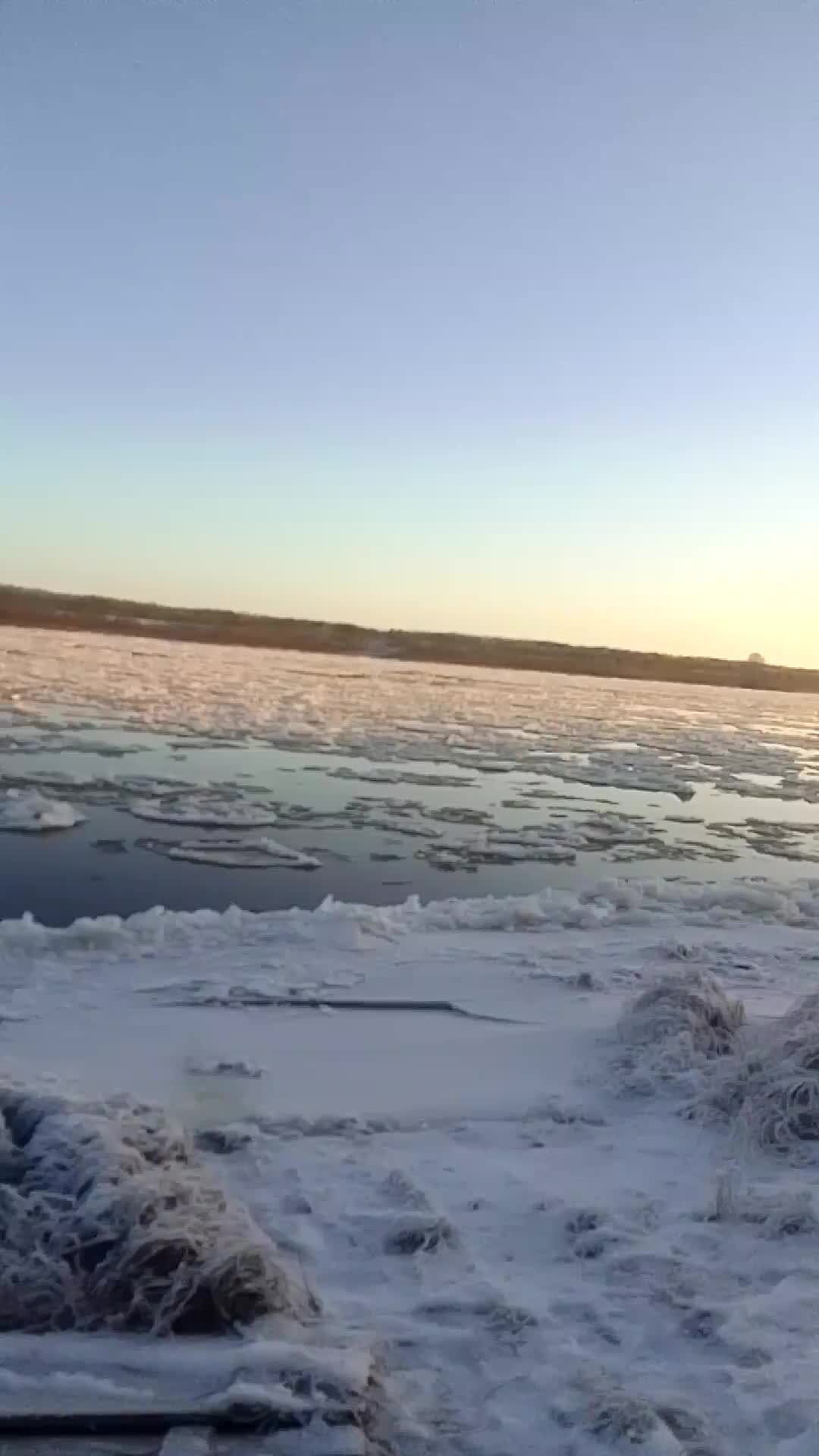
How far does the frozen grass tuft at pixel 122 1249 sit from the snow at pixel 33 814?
22.3 ft

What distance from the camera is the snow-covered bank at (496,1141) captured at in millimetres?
2637

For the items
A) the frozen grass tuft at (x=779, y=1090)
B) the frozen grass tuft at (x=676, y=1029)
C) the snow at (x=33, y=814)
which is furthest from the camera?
the snow at (x=33, y=814)

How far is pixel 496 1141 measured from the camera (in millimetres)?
4059

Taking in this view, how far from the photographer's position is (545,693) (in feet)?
114

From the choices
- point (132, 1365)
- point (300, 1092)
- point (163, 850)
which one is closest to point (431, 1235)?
point (132, 1365)

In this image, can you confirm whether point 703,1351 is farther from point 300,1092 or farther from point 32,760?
point 32,760

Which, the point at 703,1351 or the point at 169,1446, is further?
the point at 703,1351

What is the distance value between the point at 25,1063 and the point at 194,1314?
215 cm

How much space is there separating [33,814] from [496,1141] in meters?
7.05

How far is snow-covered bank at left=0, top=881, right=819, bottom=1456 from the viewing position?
2.64 m

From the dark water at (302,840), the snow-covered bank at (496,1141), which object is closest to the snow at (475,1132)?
the snow-covered bank at (496,1141)

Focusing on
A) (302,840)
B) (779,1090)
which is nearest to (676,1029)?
A: (779,1090)

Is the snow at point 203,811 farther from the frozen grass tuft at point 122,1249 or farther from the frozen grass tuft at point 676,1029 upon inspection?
the frozen grass tuft at point 122,1249

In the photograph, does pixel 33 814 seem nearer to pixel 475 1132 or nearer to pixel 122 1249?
pixel 475 1132
